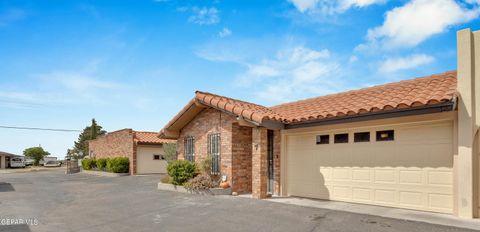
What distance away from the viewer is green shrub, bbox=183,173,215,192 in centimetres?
1187

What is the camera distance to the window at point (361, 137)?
9406mm

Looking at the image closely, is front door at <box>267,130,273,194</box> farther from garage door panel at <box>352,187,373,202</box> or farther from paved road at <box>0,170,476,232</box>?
garage door panel at <box>352,187,373,202</box>

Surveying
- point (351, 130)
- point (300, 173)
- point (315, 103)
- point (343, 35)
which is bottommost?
point (300, 173)

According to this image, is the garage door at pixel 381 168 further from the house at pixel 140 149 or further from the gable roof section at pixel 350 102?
the house at pixel 140 149

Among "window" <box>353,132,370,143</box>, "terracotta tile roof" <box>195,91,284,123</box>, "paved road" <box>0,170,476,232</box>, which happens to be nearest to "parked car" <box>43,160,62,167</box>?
"paved road" <box>0,170,476,232</box>

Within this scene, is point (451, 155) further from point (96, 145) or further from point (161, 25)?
point (96, 145)

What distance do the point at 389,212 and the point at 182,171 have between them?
26.1ft

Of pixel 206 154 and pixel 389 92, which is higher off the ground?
pixel 389 92

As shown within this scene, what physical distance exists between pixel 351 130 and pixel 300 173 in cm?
247

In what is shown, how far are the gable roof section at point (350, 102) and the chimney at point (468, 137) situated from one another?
1.29 feet

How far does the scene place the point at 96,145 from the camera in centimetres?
3238

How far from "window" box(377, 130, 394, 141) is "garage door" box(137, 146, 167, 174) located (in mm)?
19468

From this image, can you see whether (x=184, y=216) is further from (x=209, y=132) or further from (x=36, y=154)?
(x=36, y=154)

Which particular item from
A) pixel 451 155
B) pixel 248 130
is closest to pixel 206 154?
pixel 248 130
